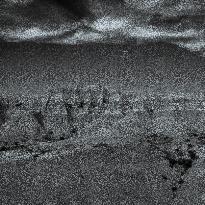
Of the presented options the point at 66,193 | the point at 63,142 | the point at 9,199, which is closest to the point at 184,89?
the point at 63,142

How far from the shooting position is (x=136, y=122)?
155 centimetres

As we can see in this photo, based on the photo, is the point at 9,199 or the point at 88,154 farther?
the point at 88,154

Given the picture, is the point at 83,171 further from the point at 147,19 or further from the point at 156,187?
the point at 147,19

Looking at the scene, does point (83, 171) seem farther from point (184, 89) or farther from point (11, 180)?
point (184, 89)

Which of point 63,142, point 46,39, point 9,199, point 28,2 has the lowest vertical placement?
point 9,199

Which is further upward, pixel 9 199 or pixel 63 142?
pixel 63 142

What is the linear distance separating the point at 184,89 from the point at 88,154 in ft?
1.73

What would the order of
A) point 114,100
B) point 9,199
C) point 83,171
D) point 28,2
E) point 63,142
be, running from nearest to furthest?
point 9,199, point 83,171, point 63,142, point 114,100, point 28,2

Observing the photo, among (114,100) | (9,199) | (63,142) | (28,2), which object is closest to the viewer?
(9,199)

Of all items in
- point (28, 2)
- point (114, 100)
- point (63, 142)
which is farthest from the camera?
point (28, 2)

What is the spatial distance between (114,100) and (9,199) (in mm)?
587

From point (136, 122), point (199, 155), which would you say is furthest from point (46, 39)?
point (199, 155)

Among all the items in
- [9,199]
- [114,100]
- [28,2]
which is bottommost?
[9,199]

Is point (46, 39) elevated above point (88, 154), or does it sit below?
above
